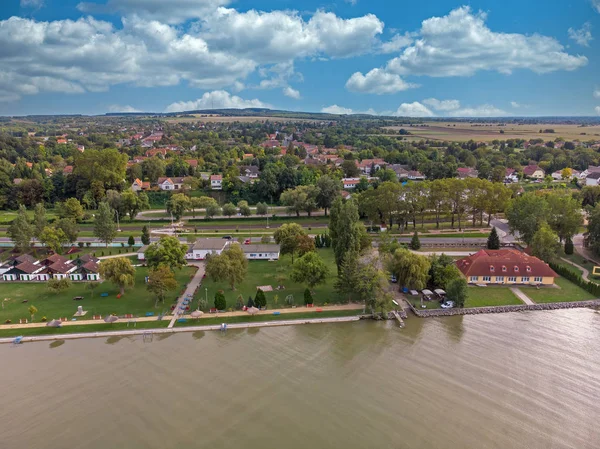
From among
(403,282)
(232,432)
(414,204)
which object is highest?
(414,204)

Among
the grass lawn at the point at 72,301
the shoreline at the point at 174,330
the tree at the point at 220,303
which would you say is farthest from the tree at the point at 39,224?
the tree at the point at 220,303

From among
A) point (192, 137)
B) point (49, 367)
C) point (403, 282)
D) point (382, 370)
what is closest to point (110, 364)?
point (49, 367)

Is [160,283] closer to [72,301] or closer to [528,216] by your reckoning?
[72,301]

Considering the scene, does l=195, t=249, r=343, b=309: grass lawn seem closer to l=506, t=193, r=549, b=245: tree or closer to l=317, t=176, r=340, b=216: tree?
l=506, t=193, r=549, b=245: tree

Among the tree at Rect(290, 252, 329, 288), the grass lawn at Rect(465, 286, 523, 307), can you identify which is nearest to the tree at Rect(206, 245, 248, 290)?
the tree at Rect(290, 252, 329, 288)

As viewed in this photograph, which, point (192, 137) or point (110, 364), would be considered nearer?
point (110, 364)

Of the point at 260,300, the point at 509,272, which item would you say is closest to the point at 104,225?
the point at 260,300

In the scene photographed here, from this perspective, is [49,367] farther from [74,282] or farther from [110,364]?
[74,282]
